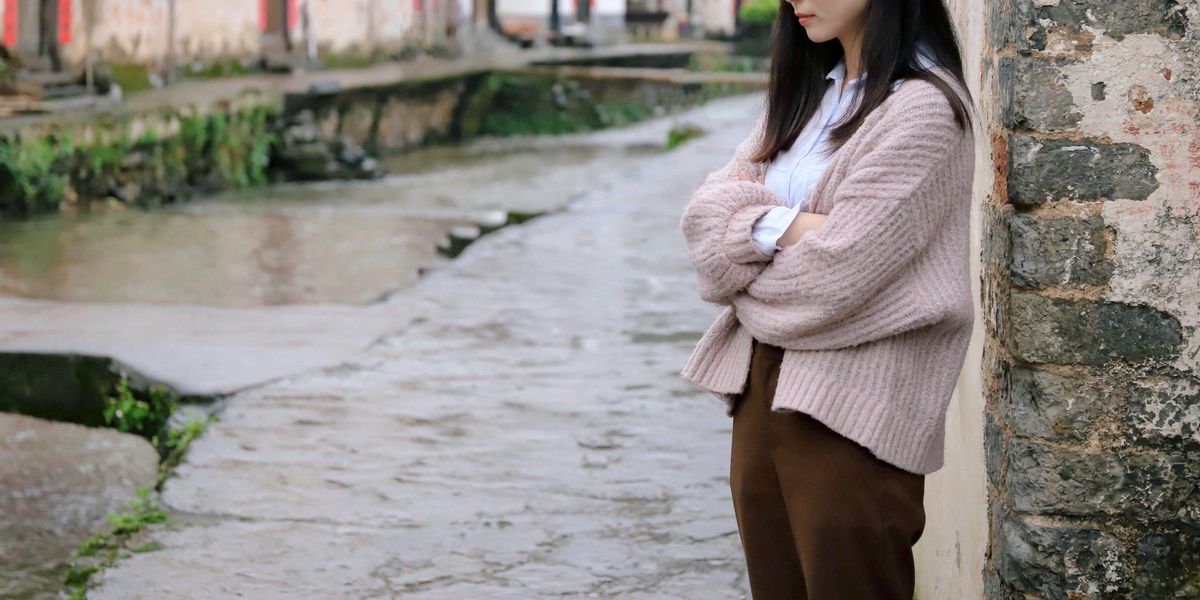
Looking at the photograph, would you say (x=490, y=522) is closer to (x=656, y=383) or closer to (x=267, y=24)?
(x=656, y=383)

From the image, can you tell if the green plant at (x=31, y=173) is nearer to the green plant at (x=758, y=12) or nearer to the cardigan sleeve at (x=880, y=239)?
the cardigan sleeve at (x=880, y=239)

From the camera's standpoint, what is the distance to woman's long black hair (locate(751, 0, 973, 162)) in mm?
1746

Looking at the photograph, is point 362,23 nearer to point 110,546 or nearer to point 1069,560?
point 110,546

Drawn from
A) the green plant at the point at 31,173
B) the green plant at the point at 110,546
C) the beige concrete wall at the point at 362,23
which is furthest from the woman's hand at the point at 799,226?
the beige concrete wall at the point at 362,23

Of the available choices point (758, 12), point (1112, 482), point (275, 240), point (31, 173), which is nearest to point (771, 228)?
point (1112, 482)

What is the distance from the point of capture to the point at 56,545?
3.89m

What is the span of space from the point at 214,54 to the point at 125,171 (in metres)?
4.31

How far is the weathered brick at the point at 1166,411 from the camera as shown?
187 cm

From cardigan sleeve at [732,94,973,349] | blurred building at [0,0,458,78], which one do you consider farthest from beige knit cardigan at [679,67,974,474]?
blurred building at [0,0,458,78]

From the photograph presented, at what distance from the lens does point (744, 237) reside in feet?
5.81

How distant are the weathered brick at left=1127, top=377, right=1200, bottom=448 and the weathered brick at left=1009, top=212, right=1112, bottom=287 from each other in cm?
15

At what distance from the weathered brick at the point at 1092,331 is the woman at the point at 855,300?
6.2 inches

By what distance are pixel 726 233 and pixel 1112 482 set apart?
59cm

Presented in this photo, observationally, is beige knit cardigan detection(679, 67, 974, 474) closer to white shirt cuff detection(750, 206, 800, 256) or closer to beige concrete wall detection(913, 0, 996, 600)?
white shirt cuff detection(750, 206, 800, 256)
